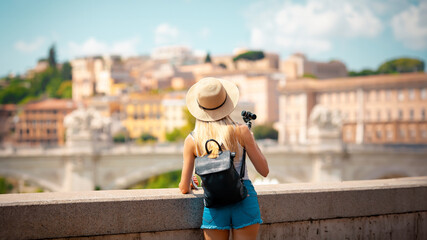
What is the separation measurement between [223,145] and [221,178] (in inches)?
6.8

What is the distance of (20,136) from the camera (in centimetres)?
Answer: 7925

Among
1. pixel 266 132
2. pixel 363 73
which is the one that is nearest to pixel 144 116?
pixel 266 132

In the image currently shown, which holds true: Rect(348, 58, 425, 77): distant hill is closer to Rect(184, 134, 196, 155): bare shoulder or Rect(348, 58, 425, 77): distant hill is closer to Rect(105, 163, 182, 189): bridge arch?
Rect(105, 163, 182, 189): bridge arch

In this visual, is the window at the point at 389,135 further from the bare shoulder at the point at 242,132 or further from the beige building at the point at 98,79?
the bare shoulder at the point at 242,132

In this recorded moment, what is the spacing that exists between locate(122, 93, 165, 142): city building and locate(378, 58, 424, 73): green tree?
3649 cm

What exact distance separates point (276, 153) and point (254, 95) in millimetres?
46968

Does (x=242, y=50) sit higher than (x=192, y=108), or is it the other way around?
Result: (x=242, y=50)

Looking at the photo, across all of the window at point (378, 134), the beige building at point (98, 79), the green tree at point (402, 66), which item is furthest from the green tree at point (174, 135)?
the green tree at point (402, 66)

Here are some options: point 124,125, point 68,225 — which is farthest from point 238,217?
point 124,125

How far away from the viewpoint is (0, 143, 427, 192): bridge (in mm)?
35094

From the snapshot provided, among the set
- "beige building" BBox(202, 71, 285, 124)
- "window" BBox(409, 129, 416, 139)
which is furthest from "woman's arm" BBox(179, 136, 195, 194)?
"beige building" BBox(202, 71, 285, 124)

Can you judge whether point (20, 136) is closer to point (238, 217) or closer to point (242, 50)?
point (242, 50)

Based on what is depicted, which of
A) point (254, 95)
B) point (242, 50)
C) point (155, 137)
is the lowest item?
point (155, 137)

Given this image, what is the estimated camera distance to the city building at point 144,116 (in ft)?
266
